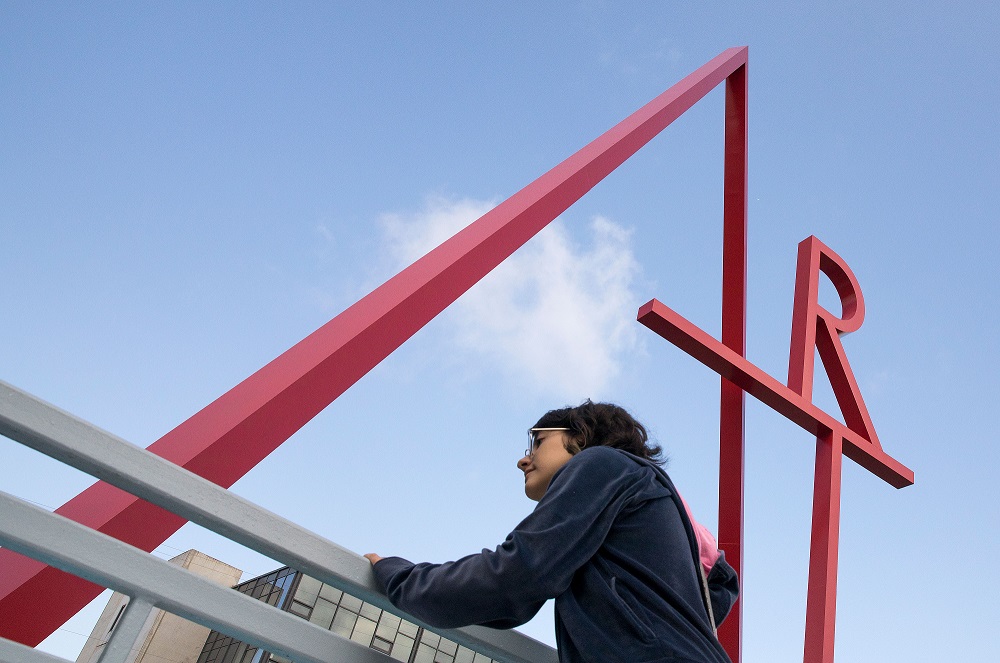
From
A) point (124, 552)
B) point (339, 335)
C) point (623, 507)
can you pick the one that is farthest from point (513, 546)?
point (339, 335)

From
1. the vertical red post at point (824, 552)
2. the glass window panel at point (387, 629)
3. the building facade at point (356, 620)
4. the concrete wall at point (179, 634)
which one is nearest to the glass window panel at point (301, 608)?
the building facade at point (356, 620)

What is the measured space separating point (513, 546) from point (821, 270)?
11.5ft

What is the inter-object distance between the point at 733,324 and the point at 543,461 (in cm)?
273

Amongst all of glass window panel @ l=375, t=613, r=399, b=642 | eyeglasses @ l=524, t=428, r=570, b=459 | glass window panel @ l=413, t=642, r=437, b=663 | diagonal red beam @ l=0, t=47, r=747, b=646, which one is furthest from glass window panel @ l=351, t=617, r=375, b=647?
eyeglasses @ l=524, t=428, r=570, b=459

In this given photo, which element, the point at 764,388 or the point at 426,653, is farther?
the point at 426,653

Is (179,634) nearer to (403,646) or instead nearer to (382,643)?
(382,643)

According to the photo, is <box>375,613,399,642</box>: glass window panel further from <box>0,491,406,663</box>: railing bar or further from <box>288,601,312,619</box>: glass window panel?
<box>0,491,406,663</box>: railing bar

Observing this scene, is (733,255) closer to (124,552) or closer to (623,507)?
(623,507)

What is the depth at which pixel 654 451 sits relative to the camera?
1.81 meters

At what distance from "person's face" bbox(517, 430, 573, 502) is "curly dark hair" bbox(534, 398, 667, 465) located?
0.02m

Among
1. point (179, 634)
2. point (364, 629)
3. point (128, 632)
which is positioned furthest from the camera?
point (179, 634)

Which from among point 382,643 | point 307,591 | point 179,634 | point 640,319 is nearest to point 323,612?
point 307,591

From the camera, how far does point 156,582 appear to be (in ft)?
3.35

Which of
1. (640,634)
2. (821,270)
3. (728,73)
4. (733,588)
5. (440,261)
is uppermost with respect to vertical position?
(728,73)
